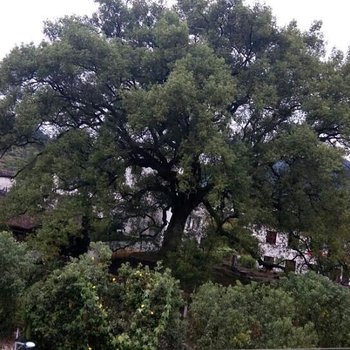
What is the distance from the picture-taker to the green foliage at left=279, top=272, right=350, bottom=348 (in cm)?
857

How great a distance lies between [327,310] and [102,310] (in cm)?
376

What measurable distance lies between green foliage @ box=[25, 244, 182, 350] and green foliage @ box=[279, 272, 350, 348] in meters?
2.24

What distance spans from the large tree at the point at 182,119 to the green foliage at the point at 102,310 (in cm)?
383

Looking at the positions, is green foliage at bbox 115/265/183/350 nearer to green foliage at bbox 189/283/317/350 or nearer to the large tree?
green foliage at bbox 189/283/317/350

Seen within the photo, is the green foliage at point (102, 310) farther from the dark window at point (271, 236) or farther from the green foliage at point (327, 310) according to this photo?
the dark window at point (271, 236)

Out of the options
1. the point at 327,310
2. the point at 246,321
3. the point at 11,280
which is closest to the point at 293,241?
the point at 327,310

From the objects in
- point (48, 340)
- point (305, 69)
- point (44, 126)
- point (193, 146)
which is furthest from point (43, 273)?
point (305, 69)

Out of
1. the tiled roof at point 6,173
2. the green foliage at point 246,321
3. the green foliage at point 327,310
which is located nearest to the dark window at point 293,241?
the green foliage at point 327,310

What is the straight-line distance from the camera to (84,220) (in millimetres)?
13539

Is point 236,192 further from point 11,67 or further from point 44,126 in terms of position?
point 11,67

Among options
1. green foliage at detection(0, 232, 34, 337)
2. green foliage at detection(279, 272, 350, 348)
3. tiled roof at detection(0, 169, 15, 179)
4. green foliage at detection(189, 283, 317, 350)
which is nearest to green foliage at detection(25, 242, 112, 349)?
green foliage at detection(0, 232, 34, 337)

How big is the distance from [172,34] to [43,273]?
260 inches

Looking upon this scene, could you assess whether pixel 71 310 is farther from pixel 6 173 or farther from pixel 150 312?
pixel 6 173

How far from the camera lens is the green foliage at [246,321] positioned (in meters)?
7.82
